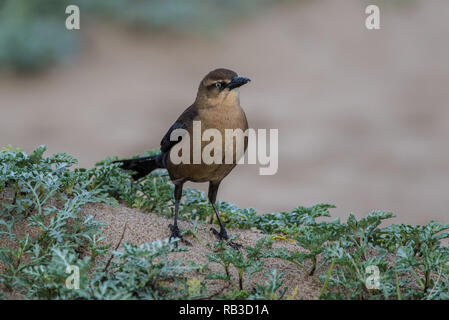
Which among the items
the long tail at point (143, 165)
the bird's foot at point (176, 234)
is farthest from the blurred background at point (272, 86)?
the bird's foot at point (176, 234)

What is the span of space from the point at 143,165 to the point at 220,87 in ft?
2.90

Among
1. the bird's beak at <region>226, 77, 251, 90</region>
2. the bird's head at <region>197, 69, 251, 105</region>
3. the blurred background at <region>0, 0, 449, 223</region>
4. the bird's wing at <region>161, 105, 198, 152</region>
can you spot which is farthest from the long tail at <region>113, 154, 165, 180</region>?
the blurred background at <region>0, 0, 449, 223</region>

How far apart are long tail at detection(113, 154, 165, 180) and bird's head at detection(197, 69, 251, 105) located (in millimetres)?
642

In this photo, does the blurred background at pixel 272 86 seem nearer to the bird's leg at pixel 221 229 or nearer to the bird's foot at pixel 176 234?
the bird's leg at pixel 221 229

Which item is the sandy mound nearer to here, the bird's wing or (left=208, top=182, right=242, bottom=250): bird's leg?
(left=208, top=182, right=242, bottom=250): bird's leg

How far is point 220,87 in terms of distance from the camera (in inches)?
168

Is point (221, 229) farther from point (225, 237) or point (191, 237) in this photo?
point (191, 237)

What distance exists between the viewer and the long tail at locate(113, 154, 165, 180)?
464 centimetres

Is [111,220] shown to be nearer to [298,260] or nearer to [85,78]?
[298,260]

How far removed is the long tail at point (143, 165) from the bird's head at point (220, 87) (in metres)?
0.64

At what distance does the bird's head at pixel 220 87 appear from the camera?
4245 mm

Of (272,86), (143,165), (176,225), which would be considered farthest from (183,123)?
(272,86)

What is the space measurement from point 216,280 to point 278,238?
813mm

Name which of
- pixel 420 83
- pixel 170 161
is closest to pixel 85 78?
pixel 420 83
